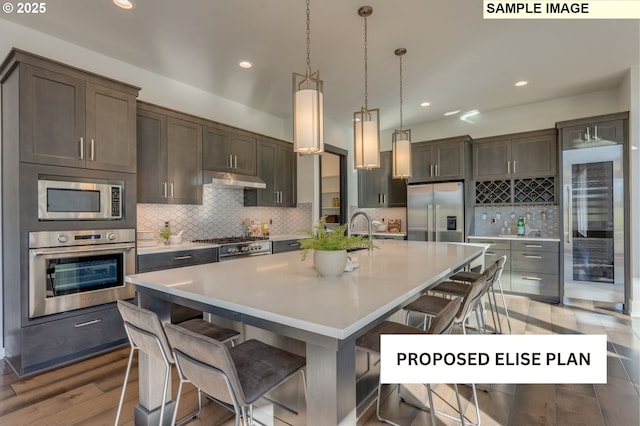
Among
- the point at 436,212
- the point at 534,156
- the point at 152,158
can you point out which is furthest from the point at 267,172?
the point at 534,156

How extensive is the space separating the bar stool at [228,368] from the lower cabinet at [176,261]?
1865 mm

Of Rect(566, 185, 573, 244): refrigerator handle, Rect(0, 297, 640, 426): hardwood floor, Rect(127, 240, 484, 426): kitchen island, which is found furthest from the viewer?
Rect(566, 185, 573, 244): refrigerator handle

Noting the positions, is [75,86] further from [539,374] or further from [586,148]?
[586,148]

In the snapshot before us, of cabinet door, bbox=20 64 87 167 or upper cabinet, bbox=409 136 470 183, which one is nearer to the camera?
cabinet door, bbox=20 64 87 167

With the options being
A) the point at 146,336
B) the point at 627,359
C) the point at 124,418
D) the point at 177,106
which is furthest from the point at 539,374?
the point at 177,106

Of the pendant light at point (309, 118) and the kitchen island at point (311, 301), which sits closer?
the kitchen island at point (311, 301)

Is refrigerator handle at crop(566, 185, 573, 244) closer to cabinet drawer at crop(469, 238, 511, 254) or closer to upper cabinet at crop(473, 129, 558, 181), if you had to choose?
upper cabinet at crop(473, 129, 558, 181)

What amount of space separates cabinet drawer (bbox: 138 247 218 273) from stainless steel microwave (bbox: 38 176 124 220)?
489 millimetres

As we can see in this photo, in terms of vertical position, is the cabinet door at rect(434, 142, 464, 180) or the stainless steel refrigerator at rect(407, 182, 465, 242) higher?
the cabinet door at rect(434, 142, 464, 180)

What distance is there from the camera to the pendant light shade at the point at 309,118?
6.29 ft

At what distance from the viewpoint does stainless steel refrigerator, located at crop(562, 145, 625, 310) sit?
388 cm

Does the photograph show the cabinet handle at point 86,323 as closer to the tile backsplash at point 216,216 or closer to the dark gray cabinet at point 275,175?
the tile backsplash at point 216,216

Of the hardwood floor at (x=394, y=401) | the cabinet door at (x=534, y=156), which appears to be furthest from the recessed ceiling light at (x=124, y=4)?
the cabinet door at (x=534, y=156)

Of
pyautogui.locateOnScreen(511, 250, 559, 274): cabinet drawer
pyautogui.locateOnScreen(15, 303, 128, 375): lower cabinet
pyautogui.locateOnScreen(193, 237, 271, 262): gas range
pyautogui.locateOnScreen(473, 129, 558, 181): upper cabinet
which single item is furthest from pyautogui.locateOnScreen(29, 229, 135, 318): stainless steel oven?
pyautogui.locateOnScreen(473, 129, 558, 181): upper cabinet
